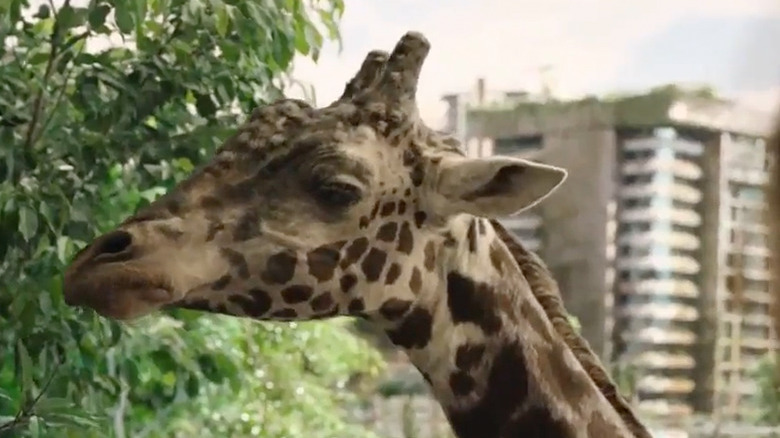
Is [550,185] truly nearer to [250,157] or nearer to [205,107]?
[250,157]

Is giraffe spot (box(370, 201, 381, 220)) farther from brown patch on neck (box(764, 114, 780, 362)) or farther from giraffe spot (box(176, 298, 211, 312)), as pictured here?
brown patch on neck (box(764, 114, 780, 362))

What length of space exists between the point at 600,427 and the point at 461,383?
124 mm

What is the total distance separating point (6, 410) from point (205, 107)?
0.43 m

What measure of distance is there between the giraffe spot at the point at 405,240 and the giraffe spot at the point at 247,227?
0.11 metres

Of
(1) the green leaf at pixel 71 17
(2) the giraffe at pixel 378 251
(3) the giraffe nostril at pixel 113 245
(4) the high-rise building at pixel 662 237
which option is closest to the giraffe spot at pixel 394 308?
(2) the giraffe at pixel 378 251

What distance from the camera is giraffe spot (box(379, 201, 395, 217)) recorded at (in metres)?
0.92

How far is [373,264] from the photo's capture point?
0.92 metres

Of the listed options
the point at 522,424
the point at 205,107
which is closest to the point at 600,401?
the point at 522,424

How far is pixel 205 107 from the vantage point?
126 cm

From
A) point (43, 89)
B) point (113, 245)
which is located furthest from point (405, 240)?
point (43, 89)

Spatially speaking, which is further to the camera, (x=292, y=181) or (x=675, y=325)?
(x=675, y=325)

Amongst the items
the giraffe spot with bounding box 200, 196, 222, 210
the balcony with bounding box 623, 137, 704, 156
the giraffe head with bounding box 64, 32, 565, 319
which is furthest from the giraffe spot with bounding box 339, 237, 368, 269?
the balcony with bounding box 623, 137, 704, 156

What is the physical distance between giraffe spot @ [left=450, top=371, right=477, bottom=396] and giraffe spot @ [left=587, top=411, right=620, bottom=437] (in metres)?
0.10

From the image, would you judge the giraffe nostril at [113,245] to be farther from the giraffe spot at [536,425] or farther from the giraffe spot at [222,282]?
the giraffe spot at [536,425]
